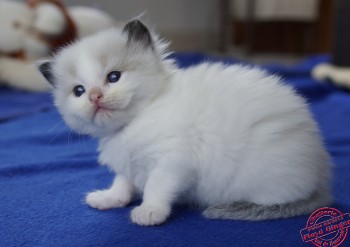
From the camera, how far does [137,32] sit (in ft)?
3.36

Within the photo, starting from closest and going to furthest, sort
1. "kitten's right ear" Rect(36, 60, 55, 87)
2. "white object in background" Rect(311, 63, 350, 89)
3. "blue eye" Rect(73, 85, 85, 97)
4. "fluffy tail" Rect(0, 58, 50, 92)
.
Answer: "blue eye" Rect(73, 85, 85, 97)
"kitten's right ear" Rect(36, 60, 55, 87)
"white object in background" Rect(311, 63, 350, 89)
"fluffy tail" Rect(0, 58, 50, 92)

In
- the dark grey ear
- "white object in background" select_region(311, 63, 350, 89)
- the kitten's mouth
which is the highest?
the dark grey ear

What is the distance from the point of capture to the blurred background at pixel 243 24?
16.0 ft

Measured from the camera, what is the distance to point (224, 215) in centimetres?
95

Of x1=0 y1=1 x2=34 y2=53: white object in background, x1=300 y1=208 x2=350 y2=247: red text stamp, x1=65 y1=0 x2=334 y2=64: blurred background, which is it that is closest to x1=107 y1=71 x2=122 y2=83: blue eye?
x1=300 y1=208 x2=350 y2=247: red text stamp

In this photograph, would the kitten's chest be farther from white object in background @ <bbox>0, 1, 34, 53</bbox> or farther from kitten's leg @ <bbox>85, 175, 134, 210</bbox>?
white object in background @ <bbox>0, 1, 34, 53</bbox>

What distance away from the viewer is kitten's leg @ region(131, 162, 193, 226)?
0.91m

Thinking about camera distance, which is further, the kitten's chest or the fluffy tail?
the fluffy tail

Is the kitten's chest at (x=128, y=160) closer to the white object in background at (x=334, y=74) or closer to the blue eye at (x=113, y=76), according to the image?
the blue eye at (x=113, y=76)

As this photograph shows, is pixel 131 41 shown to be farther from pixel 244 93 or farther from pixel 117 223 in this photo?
pixel 117 223

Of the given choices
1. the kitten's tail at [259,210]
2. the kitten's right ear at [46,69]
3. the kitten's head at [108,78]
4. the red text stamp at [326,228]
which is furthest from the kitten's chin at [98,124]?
the red text stamp at [326,228]

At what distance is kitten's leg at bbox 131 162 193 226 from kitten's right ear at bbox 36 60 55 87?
1.25 ft

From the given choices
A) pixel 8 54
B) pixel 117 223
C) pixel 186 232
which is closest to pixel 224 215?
pixel 186 232

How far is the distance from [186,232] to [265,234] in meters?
0.16
